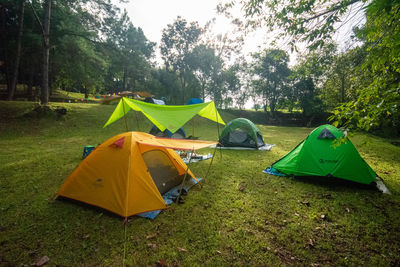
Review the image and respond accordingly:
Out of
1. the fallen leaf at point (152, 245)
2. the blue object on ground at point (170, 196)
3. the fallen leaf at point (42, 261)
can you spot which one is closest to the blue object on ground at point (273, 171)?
the blue object on ground at point (170, 196)

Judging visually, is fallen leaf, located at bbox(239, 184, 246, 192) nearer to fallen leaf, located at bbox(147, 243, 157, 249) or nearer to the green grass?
the green grass

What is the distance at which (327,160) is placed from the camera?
500 centimetres

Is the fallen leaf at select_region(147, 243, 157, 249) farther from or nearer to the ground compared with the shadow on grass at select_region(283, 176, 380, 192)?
nearer to the ground

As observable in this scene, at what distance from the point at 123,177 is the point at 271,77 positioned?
31.9 metres

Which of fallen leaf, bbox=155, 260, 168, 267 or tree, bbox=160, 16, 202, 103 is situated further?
tree, bbox=160, 16, 202, 103

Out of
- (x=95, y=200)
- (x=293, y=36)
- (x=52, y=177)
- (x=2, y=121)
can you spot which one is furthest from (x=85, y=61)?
(x=293, y=36)

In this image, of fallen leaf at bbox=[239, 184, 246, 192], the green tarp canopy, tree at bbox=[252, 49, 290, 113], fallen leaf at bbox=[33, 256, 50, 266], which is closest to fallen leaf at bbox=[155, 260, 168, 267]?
fallen leaf at bbox=[33, 256, 50, 266]

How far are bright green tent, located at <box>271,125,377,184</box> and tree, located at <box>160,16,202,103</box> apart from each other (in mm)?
30823

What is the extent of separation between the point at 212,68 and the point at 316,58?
2982cm

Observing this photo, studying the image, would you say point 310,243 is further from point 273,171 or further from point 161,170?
point 161,170

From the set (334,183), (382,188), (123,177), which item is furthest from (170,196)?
(382,188)

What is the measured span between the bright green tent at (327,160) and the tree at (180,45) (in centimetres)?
3082

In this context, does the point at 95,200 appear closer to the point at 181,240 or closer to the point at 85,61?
the point at 181,240

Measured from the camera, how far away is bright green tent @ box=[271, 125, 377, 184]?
187 inches
